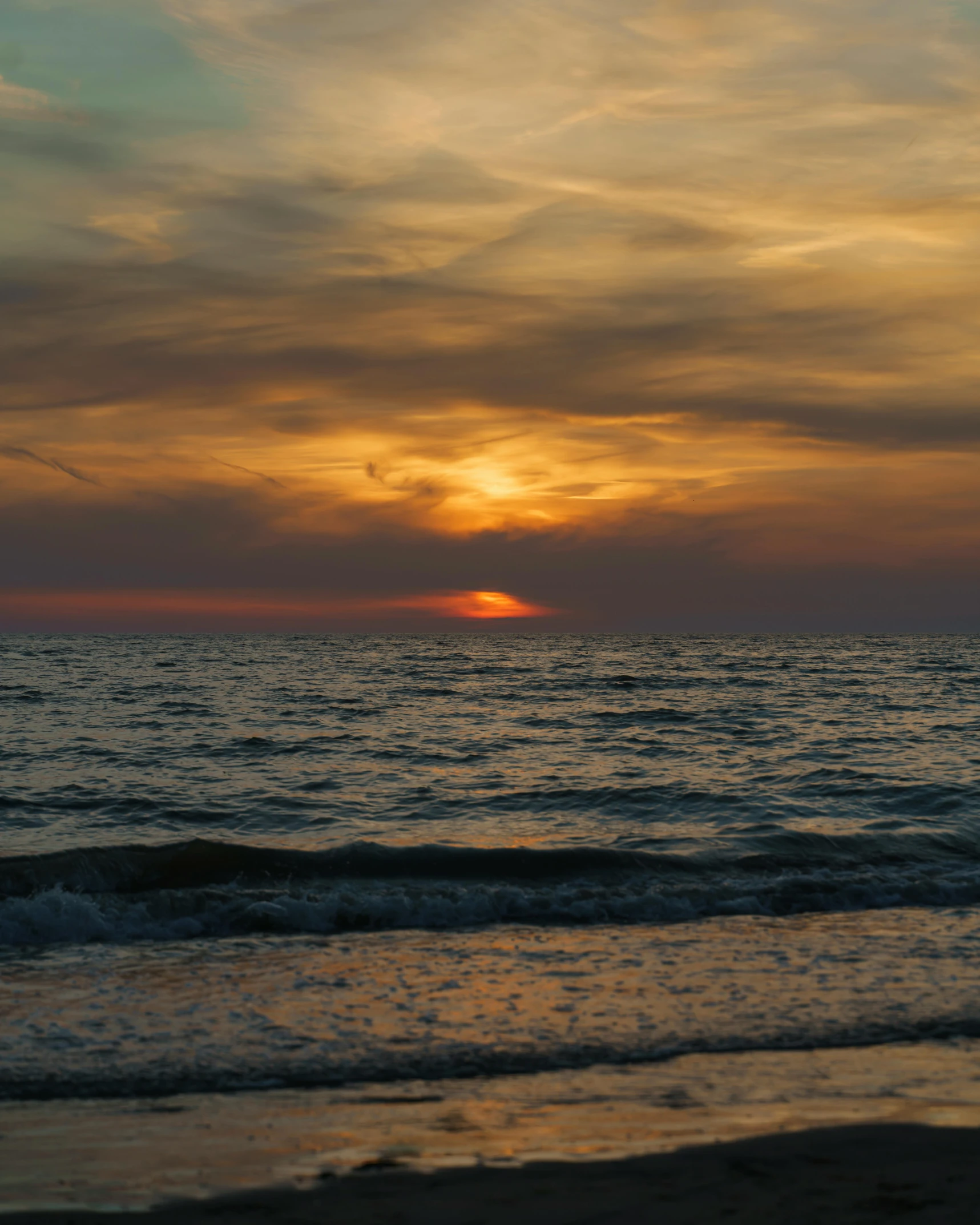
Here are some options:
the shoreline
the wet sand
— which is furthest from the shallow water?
the wet sand

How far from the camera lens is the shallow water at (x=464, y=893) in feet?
22.5

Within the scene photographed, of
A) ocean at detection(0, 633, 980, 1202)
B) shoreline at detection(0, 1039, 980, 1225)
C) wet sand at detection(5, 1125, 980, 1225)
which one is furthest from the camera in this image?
ocean at detection(0, 633, 980, 1202)

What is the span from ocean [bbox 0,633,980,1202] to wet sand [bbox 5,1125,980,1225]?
25.4 inches

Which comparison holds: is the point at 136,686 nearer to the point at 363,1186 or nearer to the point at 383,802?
the point at 383,802

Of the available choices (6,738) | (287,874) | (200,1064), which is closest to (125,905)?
(287,874)

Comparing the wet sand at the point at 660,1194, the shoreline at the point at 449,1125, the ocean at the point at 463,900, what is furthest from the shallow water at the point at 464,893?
the wet sand at the point at 660,1194

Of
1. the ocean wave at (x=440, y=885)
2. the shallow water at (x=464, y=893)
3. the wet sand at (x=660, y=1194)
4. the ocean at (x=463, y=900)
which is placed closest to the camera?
the wet sand at (x=660, y=1194)

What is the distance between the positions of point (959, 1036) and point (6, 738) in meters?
24.4

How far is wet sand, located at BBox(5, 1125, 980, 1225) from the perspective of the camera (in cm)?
446

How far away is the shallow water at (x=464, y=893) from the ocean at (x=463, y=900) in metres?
0.05

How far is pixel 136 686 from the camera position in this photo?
144 ft

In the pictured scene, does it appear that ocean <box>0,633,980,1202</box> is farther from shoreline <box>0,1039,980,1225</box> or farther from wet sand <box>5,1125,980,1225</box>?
wet sand <box>5,1125,980,1225</box>

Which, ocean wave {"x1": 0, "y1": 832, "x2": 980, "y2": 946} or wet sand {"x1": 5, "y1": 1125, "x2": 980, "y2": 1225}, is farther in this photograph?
ocean wave {"x1": 0, "y1": 832, "x2": 980, "y2": 946}

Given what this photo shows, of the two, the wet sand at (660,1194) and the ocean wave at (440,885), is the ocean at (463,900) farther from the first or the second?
the wet sand at (660,1194)
